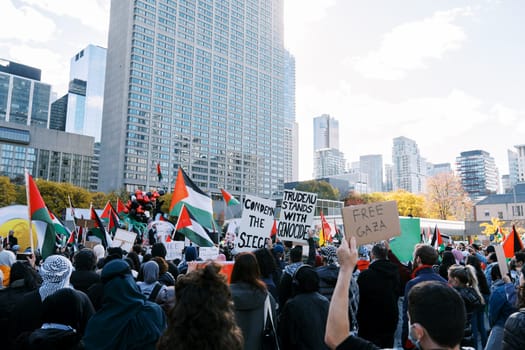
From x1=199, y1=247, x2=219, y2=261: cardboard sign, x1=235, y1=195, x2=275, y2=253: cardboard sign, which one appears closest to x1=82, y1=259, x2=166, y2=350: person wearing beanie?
x1=235, y1=195, x2=275, y2=253: cardboard sign

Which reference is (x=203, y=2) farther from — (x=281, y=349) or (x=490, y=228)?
(x=281, y=349)

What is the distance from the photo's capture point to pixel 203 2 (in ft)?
492

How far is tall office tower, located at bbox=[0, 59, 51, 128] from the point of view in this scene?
541 feet

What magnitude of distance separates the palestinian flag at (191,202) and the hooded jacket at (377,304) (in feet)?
23.0

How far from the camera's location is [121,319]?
155 inches

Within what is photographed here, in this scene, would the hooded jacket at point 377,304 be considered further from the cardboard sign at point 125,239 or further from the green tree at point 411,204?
the green tree at point 411,204

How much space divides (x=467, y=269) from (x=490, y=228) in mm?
49490

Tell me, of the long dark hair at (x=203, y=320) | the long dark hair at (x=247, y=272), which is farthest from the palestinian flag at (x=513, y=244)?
the long dark hair at (x=203, y=320)

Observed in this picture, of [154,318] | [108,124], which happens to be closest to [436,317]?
[154,318]

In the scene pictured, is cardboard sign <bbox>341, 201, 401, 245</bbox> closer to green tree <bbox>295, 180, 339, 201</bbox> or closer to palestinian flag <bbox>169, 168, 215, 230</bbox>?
palestinian flag <bbox>169, 168, 215, 230</bbox>

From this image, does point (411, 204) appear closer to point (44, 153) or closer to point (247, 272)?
point (247, 272)

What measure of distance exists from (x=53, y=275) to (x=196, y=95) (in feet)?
469

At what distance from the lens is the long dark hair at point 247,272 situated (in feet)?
14.3

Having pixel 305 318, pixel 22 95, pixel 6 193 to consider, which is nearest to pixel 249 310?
pixel 305 318
